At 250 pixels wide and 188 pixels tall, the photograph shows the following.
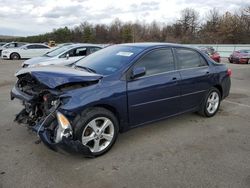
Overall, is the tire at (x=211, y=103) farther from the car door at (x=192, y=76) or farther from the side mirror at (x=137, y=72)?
the side mirror at (x=137, y=72)

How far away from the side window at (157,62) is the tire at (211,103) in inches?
49.6

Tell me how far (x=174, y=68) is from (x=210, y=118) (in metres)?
1.61

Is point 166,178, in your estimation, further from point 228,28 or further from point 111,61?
point 228,28

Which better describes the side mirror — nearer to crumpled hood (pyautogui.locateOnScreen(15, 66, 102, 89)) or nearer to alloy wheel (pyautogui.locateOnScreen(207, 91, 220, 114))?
crumpled hood (pyautogui.locateOnScreen(15, 66, 102, 89))

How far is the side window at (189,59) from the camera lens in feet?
16.5

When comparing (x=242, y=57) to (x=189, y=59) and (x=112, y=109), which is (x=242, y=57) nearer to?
(x=189, y=59)

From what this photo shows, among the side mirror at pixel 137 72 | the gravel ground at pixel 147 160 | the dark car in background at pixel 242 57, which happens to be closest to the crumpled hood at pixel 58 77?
the side mirror at pixel 137 72

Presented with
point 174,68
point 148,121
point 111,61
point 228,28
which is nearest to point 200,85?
point 174,68

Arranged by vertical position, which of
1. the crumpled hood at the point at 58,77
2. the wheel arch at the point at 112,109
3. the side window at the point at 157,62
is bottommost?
the wheel arch at the point at 112,109

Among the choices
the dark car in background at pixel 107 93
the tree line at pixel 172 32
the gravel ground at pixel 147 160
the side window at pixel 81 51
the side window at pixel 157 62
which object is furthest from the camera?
the tree line at pixel 172 32

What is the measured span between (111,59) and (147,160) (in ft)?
5.91

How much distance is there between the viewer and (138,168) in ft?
11.7

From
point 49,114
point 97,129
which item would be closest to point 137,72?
point 97,129

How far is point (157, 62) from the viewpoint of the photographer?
4629mm
